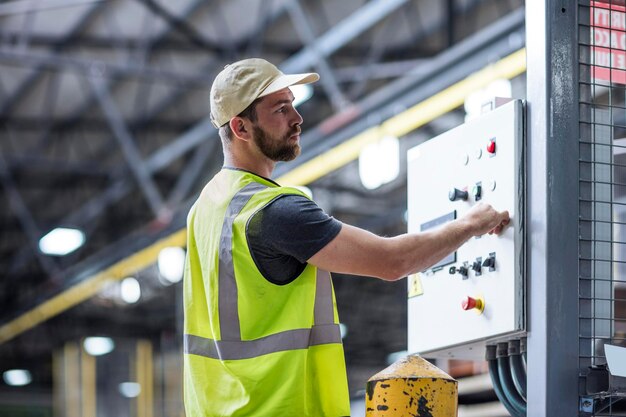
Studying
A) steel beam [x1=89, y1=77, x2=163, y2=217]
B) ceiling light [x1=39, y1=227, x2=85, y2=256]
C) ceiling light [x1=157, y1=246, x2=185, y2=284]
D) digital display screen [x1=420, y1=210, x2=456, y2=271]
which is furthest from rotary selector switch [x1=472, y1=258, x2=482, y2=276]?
ceiling light [x1=39, y1=227, x2=85, y2=256]

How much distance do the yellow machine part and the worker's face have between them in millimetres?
820

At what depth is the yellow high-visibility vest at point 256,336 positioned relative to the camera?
332 centimetres

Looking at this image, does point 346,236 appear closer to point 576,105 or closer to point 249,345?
point 249,345

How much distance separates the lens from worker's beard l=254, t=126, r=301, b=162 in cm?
361

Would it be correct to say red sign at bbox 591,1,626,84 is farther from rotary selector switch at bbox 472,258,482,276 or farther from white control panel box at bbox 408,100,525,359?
rotary selector switch at bbox 472,258,482,276

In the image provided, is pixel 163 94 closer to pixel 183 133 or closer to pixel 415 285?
pixel 183 133

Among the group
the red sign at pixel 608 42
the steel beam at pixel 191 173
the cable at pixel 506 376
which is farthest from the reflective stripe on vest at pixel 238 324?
the steel beam at pixel 191 173

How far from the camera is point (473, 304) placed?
3889mm

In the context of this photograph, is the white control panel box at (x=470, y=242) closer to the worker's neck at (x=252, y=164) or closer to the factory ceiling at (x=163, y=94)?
the worker's neck at (x=252, y=164)

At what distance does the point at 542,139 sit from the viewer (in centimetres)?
361

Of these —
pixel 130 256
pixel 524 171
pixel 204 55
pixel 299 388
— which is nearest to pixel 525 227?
pixel 524 171

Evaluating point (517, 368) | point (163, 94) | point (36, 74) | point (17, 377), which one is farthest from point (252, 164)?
point (17, 377)

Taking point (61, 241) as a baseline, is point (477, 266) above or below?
below

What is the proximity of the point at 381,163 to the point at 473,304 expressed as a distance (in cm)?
742
